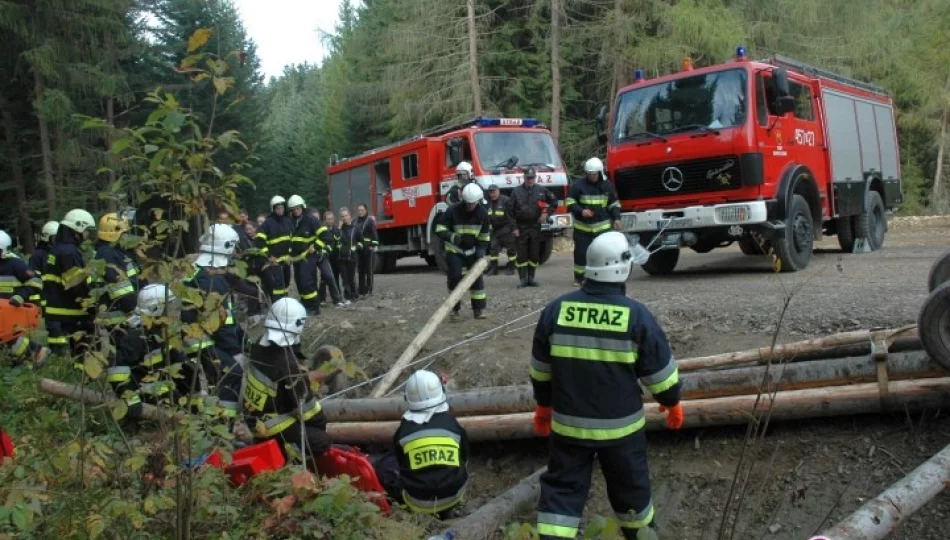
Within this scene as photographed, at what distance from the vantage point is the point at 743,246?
41.8 ft

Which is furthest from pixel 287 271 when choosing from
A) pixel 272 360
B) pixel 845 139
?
pixel 845 139

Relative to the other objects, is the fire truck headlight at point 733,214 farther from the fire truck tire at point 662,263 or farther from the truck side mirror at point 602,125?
the truck side mirror at point 602,125

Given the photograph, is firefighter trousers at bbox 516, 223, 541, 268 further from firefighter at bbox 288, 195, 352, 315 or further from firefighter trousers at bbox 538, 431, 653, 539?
firefighter trousers at bbox 538, 431, 653, 539

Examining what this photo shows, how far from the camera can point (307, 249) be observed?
10453 mm

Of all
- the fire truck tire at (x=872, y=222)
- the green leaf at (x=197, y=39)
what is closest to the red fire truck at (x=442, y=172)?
the fire truck tire at (x=872, y=222)

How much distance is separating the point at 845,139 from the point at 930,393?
8249 millimetres

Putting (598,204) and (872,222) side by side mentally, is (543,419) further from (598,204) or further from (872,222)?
(872,222)

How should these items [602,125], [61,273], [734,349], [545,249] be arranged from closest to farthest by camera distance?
[734,349]
[61,273]
[602,125]
[545,249]

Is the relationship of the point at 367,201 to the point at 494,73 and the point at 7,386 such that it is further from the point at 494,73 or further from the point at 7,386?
the point at 7,386

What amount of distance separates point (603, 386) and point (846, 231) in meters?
10.2

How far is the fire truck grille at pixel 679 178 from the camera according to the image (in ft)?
30.9

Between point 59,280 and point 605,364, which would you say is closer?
point 605,364

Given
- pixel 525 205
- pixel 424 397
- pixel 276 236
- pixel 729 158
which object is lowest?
pixel 424 397

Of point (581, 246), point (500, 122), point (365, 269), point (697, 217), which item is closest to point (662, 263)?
point (697, 217)
